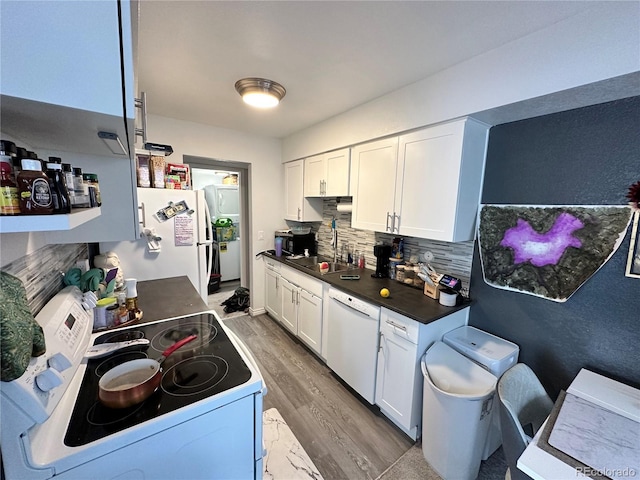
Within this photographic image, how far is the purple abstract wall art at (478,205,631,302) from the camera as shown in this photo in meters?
1.37

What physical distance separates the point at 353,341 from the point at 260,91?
2054 mm

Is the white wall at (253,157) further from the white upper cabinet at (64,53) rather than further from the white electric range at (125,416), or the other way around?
the white upper cabinet at (64,53)

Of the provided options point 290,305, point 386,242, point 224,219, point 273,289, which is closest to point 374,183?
point 386,242

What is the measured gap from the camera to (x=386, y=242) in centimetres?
258

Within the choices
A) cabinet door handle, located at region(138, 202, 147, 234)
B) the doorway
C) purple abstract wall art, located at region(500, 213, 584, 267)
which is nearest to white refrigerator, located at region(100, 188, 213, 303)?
cabinet door handle, located at region(138, 202, 147, 234)

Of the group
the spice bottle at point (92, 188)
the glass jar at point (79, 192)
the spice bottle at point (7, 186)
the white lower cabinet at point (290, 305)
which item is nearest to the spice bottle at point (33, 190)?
the spice bottle at point (7, 186)

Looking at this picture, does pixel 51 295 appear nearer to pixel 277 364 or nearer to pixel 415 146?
pixel 277 364

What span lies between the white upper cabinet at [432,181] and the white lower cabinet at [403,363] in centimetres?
62

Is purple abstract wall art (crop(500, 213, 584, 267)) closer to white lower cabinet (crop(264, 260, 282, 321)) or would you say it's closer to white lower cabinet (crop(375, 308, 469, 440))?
white lower cabinet (crop(375, 308, 469, 440))

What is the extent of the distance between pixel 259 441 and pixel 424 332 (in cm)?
111

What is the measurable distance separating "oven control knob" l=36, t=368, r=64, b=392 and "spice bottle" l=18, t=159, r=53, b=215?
1.56 feet

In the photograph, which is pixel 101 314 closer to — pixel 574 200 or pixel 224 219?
pixel 574 200

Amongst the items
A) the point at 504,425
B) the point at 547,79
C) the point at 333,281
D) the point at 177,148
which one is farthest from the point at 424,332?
the point at 177,148

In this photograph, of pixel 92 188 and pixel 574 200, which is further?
pixel 574 200
